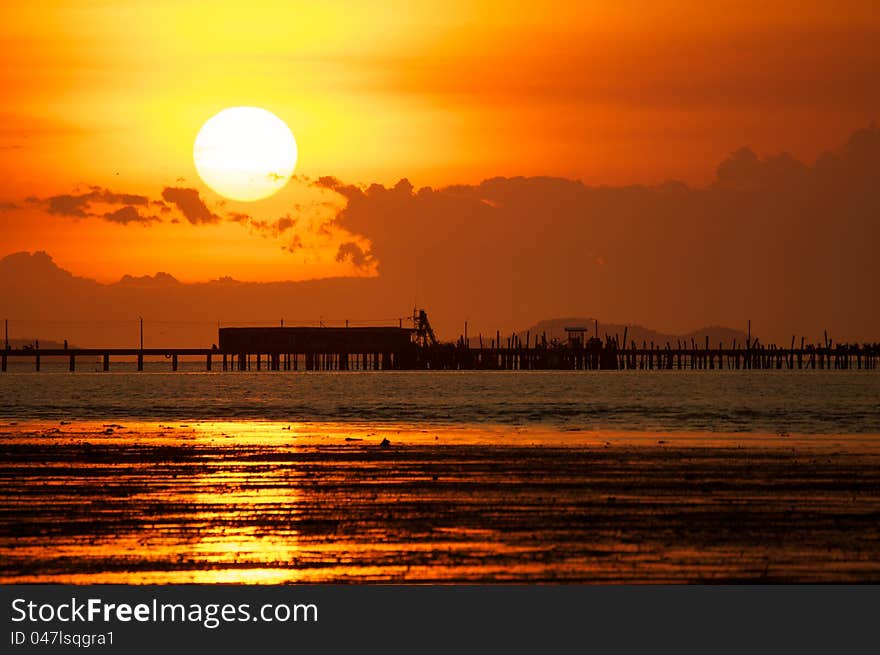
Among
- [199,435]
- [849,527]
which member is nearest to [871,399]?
[199,435]

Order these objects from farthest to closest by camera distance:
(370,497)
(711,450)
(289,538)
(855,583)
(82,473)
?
(711,450), (82,473), (370,497), (289,538), (855,583)

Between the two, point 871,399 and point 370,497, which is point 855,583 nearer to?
point 370,497

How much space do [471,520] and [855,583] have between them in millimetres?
7906

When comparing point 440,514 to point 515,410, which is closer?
point 440,514

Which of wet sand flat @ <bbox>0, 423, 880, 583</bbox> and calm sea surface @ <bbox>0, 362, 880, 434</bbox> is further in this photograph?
calm sea surface @ <bbox>0, 362, 880, 434</bbox>

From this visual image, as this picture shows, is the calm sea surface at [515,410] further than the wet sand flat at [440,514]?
Yes

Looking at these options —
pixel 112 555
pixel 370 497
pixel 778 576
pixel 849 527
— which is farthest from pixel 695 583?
pixel 370 497

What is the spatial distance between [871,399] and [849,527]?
71084mm

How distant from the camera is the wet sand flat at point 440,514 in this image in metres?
21.2

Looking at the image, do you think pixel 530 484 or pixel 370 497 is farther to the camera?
pixel 530 484

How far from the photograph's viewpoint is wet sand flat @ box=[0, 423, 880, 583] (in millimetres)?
21203

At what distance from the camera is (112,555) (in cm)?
2238

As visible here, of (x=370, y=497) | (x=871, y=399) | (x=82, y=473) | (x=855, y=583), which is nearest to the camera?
(x=855, y=583)

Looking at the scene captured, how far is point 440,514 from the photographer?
88.5 ft
